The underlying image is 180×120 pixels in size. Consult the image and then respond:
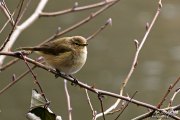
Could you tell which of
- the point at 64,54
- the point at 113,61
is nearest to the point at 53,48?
the point at 64,54

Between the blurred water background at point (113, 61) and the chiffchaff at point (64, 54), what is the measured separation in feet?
17.6

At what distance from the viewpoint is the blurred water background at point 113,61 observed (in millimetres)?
10039

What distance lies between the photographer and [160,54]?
12.1 metres

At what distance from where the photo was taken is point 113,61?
11.6 meters

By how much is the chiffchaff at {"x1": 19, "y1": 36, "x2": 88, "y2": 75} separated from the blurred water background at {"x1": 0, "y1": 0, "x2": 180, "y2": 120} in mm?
5357

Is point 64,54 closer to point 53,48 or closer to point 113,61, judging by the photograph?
point 53,48

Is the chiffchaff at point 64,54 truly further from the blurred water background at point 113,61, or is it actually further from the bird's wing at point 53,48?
the blurred water background at point 113,61

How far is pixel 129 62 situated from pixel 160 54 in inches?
42.4

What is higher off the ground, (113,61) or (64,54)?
(113,61)

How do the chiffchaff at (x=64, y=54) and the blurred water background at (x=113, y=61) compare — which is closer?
the chiffchaff at (x=64, y=54)

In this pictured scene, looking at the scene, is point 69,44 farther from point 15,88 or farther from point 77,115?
point 15,88

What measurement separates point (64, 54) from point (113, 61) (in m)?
8.16

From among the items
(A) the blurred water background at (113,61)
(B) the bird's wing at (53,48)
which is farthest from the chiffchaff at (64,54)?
(A) the blurred water background at (113,61)

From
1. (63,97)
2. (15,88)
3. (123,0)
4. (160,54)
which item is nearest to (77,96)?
(63,97)
